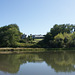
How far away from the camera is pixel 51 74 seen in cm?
926

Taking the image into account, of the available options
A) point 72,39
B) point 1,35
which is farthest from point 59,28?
point 1,35

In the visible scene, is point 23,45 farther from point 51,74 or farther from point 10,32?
point 51,74

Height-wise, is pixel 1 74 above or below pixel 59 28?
below

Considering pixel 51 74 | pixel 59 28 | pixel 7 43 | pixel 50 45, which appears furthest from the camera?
pixel 59 28

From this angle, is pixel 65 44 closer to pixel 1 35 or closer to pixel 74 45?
pixel 74 45

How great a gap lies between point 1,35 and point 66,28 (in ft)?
91.2

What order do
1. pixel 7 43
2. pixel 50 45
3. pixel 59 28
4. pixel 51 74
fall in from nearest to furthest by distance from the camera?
1. pixel 51 74
2. pixel 7 43
3. pixel 50 45
4. pixel 59 28

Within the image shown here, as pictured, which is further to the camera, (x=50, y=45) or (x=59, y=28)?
(x=59, y=28)

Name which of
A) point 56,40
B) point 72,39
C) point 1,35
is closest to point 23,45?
point 1,35

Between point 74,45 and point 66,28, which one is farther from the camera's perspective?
point 66,28

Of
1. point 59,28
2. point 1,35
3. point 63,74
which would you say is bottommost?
point 63,74

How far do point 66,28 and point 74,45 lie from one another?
1283cm

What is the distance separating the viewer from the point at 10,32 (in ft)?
137

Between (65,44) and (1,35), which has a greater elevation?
(1,35)
